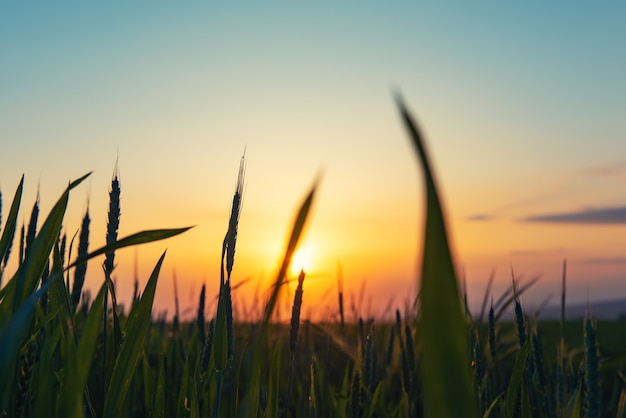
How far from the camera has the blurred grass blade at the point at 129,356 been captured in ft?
4.10

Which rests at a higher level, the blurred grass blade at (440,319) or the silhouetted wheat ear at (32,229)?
the silhouetted wheat ear at (32,229)

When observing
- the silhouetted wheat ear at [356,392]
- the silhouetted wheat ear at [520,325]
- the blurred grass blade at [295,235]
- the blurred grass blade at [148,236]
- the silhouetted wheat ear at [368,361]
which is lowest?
the silhouetted wheat ear at [356,392]

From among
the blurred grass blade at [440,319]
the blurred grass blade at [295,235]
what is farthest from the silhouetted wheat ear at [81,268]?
the blurred grass blade at [440,319]

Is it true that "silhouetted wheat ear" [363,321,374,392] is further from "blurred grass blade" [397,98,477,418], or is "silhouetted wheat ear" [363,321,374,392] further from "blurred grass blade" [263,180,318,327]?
"blurred grass blade" [397,98,477,418]

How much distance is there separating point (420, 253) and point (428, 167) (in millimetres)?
78

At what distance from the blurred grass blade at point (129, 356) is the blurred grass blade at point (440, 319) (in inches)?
33.1

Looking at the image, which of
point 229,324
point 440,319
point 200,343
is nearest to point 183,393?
point 229,324

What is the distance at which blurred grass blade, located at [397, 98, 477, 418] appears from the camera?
1.69 ft

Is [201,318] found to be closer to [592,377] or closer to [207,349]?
[207,349]

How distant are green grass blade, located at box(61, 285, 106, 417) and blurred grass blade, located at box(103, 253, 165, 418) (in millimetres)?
88

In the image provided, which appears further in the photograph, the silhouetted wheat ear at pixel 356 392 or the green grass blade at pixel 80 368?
the silhouetted wheat ear at pixel 356 392

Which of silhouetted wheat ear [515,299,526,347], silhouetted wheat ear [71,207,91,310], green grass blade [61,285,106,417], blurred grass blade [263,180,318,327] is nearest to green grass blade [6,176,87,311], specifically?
green grass blade [61,285,106,417]

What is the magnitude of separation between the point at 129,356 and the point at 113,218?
417mm

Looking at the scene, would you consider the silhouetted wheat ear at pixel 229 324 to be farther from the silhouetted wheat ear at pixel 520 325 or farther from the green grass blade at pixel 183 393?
the silhouetted wheat ear at pixel 520 325
